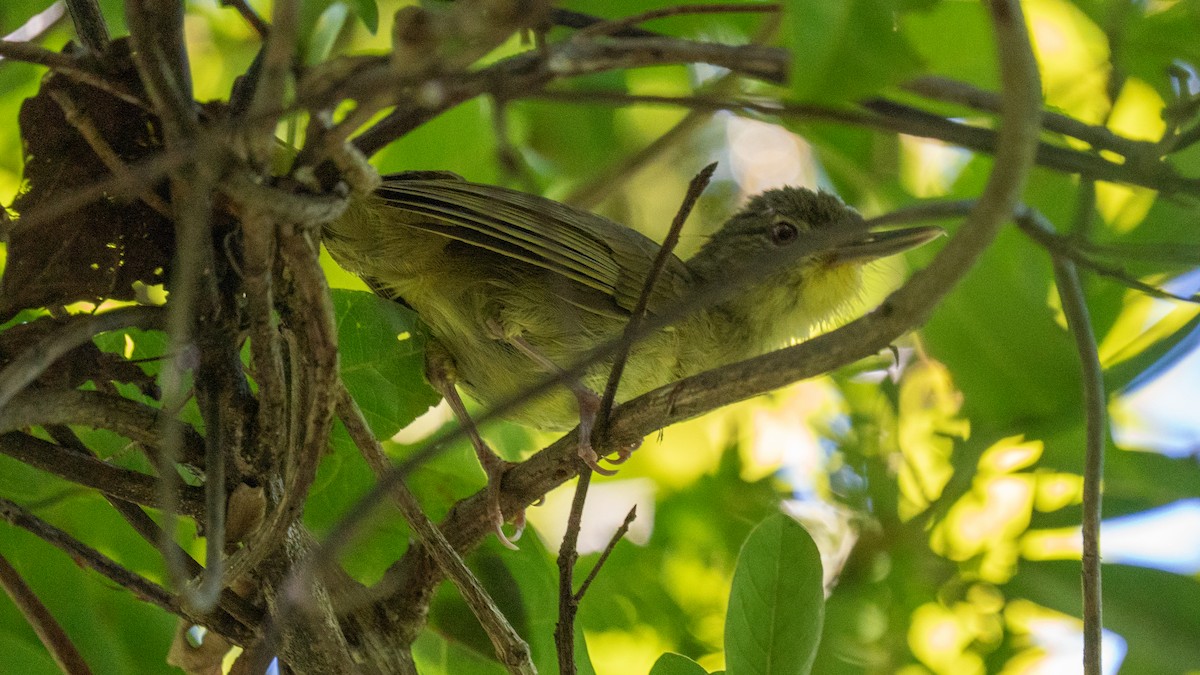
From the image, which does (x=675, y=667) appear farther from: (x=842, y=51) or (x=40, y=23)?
(x=40, y=23)

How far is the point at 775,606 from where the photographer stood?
2.31m

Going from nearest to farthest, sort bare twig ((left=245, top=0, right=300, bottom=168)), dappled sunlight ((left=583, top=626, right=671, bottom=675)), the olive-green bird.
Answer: bare twig ((left=245, top=0, right=300, bottom=168)) < the olive-green bird < dappled sunlight ((left=583, top=626, right=671, bottom=675))

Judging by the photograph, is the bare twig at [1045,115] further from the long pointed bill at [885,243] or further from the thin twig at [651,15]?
the long pointed bill at [885,243]

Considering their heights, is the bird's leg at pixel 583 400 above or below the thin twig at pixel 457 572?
above

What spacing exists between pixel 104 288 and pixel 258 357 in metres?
0.41

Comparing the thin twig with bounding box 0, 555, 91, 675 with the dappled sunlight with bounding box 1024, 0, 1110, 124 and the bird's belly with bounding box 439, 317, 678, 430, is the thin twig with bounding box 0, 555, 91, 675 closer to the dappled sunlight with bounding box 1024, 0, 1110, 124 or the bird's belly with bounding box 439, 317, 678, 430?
the bird's belly with bounding box 439, 317, 678, 430

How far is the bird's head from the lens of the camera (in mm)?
3605

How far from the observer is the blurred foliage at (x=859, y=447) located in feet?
8.71

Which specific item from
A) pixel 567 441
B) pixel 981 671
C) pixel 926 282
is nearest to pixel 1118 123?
pixel 981 671

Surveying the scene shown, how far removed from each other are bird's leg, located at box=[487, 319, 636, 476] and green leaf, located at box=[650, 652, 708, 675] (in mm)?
425

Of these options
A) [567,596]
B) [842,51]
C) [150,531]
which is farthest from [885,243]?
[150,531]

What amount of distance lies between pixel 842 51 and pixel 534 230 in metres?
1.67

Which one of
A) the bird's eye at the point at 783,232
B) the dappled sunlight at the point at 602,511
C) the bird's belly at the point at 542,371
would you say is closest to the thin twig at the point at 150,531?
the bird's belly at the point at 542,371

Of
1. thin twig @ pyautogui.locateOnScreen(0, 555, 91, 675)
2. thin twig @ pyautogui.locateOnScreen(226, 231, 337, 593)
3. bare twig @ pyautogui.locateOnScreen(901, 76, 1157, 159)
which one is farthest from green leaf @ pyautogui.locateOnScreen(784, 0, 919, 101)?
thin twig @ pyautogui.locateOnScreen(0, 555, 91, 675)
